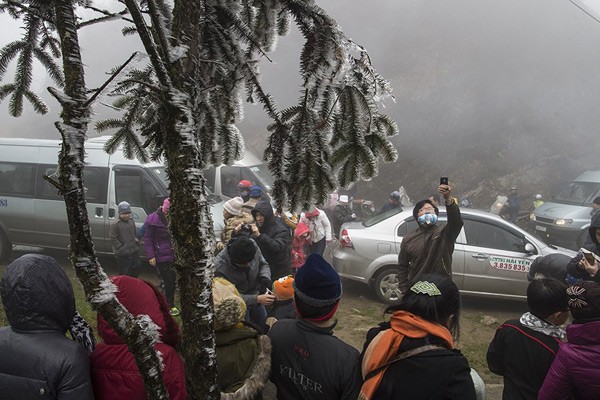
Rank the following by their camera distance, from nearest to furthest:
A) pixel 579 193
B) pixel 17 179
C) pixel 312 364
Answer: pixel 312 364
pixel 17 179
pixel 579 193

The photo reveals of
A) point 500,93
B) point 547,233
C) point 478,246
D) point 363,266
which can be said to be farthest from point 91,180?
point 500,93

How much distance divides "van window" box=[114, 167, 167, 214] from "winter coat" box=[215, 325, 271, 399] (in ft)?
19.5

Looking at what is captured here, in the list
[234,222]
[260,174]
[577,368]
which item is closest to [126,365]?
[577,368]

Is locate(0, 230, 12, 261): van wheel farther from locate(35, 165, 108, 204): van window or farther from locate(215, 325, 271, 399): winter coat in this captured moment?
locate(215, 325, 271, 399): winter coat

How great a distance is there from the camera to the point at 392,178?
65.3 feet

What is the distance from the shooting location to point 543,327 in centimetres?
254

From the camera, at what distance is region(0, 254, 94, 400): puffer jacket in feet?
5.29

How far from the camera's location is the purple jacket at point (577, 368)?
2.12 metres

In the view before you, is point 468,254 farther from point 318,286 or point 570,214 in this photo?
point 570,214

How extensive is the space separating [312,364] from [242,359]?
1.30ft

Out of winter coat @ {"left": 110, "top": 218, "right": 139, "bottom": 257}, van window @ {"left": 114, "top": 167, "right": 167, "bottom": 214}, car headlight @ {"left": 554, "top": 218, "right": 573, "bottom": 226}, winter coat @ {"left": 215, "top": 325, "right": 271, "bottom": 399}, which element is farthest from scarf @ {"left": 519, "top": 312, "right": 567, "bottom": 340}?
car headlight @ {"left": 554, "top": 218, "right": 573, "bottom": 226}

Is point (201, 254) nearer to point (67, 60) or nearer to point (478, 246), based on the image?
point (67, 60)

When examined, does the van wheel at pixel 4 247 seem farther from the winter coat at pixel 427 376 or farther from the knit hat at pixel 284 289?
the winter coat at pixel 427 376

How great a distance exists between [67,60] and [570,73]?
27.7 m
